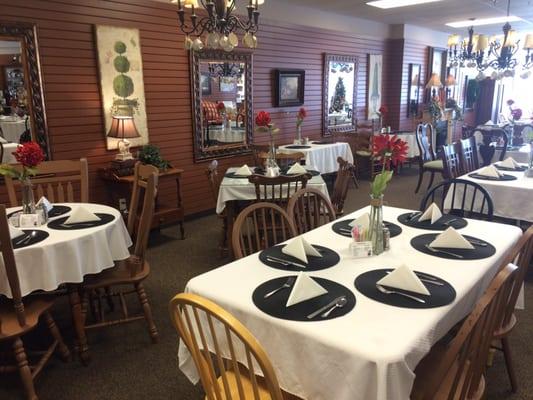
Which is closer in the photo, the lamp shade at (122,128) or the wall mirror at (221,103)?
the lamp shade at (122,128)

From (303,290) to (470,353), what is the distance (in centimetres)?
56

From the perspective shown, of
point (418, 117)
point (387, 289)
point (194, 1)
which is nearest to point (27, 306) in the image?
point (387, 289)

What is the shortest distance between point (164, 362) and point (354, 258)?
4.27 feet

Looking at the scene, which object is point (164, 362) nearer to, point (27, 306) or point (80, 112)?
point (27, 306)

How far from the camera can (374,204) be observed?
187 centimetres

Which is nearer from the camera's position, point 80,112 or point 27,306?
point 27,306

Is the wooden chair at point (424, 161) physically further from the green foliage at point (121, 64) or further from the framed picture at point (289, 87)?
the green foliage at point (121, 64)

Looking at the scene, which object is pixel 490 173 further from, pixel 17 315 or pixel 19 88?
pixel 19 88

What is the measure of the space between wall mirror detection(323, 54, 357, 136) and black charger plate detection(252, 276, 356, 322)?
5.68 m

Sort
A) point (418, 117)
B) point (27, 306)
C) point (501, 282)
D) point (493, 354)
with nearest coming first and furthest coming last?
point (501, 282), point (27, 306), point (493, 354), point (418, 117)

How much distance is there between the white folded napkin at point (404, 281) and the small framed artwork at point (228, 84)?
4098 millimetres

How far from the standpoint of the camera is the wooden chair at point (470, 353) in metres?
1.17

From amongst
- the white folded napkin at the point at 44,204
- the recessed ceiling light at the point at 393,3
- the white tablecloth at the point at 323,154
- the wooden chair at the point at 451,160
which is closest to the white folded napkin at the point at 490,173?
the wooden chair at the point at 451,160

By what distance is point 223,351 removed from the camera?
1583 millimetres
